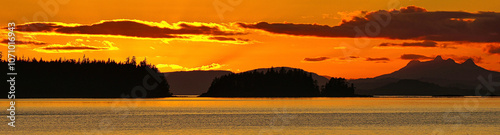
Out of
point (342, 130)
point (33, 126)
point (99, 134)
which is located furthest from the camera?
point (33, 126)

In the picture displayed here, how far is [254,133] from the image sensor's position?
285 feet

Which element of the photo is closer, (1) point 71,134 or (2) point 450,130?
(1) point 71,134

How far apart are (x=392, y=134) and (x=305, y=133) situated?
1016 cm

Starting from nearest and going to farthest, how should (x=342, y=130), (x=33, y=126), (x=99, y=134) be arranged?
(x=99, y=134) < (x=342, y=130) < (x=33, y=126)

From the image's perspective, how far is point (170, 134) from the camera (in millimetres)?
84875

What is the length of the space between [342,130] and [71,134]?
33.1 metres

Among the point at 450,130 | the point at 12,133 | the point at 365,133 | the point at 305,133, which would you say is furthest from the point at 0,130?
the point at 450,130

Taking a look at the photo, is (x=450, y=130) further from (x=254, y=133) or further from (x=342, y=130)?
(x=254, y=133)

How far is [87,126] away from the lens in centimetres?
9944

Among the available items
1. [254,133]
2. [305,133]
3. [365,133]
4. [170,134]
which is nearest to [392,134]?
[365,133]

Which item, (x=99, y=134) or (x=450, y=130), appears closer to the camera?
(x=99, y=134)

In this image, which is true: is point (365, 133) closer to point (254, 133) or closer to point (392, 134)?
point (392, 134)

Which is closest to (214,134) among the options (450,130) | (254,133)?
(254,133)

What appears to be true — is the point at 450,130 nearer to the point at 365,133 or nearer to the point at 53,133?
the point at 365,133
